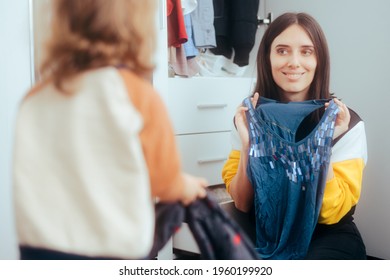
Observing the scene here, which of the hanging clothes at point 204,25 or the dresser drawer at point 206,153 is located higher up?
the hanging clothes at point 204,25

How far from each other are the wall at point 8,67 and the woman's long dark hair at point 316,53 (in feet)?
1.36

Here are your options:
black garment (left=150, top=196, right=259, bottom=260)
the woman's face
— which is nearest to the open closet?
the woman's face

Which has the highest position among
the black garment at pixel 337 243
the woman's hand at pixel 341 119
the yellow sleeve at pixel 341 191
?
the woman's hand at pixel 341 119

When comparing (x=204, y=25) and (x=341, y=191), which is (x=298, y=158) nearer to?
(x=341, y=191)

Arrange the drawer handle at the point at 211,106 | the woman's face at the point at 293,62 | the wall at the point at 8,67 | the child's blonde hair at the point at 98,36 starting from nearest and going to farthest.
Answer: the child's blonde hair at the point at 98,36
the wall at the point at 8,67
the woman's face at the point at 293,62
the drawer handle at the point at 211,106

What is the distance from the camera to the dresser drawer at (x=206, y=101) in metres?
0.83

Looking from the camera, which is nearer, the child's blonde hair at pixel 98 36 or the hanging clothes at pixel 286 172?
the child's blonde hair at pixel 98 36

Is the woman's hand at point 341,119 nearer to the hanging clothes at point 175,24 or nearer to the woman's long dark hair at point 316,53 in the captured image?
the woman's long dark hair at point 316,53

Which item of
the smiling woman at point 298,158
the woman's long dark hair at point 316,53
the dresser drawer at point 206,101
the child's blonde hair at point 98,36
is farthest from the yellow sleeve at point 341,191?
the child's blonde hair at point 98,36

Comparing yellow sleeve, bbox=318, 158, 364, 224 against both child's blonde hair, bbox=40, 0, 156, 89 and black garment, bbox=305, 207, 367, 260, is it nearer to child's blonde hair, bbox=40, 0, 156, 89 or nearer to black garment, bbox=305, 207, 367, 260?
black garment, bbox=305, 207, 367, 260


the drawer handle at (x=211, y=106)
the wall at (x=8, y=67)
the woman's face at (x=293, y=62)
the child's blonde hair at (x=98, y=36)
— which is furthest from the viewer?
the drawer handle at (x=211, y=106)

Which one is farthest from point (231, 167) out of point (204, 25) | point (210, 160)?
point (204, 25)

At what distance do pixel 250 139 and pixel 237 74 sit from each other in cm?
26
